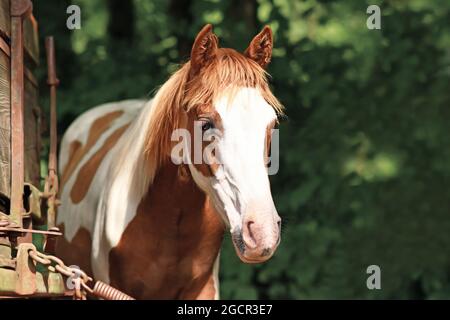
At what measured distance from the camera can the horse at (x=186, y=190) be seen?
344 cm

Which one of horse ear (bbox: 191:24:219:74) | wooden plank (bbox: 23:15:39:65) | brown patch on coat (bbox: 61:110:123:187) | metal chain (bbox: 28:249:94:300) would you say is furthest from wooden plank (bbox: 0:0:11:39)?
brown patch on coat (bbox: 61:110:123:187)

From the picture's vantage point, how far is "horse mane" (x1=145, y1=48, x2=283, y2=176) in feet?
11.8

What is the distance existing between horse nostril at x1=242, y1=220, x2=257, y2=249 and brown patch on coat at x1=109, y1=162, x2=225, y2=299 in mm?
615

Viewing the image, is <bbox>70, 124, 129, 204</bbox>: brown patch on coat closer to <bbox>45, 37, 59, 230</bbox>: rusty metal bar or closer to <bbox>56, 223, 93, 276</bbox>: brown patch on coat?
<bbox>56, 223, 93, 276</bbox>: brown patch on coat

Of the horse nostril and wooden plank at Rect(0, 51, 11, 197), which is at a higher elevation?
wooden plank at Rect(0, 51, 11, 197)

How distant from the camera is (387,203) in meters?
6.96

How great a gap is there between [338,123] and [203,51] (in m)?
3.22

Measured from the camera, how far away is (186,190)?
392cm

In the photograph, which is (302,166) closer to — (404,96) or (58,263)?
(404,96)

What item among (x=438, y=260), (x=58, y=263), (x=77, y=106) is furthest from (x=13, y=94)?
(x=438, y=260)

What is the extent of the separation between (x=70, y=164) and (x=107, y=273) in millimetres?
1528

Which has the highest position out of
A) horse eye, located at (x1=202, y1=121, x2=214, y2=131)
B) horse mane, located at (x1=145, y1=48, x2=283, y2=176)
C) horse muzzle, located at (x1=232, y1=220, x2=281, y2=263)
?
horse mane, located at (x1=145, y1=48, x2=283, y2=176)

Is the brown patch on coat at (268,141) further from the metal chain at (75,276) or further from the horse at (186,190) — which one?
the metal chain at (75,276)

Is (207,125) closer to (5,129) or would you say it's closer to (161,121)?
(161,121)
